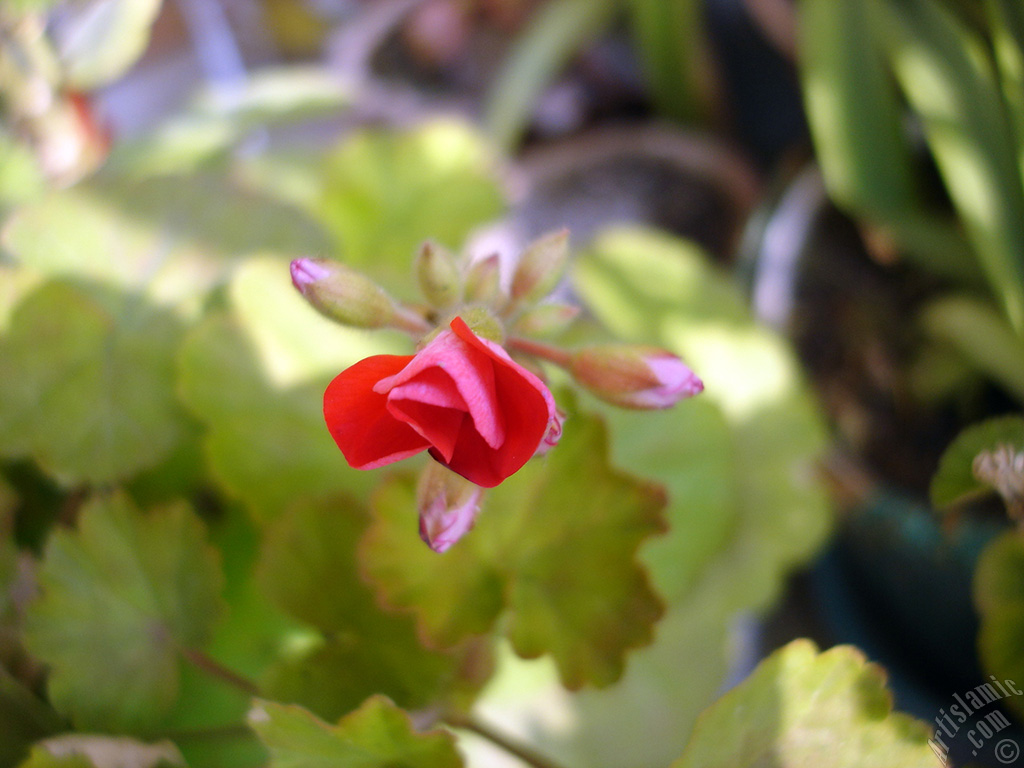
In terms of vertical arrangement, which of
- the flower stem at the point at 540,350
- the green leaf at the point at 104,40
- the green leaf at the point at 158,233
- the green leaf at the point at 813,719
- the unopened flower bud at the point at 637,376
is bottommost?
the green leaf at the point at 813,719

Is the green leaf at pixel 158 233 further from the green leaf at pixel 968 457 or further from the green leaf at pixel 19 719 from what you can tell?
the green leaf at pixel 968 457

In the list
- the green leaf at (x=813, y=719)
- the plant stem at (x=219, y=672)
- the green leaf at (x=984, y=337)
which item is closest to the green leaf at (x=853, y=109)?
the green leaf at (x=984, y=337)

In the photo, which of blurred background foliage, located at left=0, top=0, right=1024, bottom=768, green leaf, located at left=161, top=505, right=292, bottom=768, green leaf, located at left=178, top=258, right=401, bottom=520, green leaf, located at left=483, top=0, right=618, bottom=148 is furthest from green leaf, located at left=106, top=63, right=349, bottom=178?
green leaf, located at left=483, top=0, right=618, bottom=148

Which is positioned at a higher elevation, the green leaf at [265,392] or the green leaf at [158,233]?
the green leaf at [158,233]

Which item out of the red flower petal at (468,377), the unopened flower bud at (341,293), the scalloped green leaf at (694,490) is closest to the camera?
the red flower petal at (468,377)

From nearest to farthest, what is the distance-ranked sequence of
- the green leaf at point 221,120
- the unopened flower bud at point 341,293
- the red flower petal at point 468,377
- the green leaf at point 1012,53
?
the red flower petal at point 468,377, the unopened flower bud at point 341,293, the green leaf at point 1012,53, the green leaf at point 221,120

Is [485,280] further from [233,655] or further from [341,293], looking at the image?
[233,655]

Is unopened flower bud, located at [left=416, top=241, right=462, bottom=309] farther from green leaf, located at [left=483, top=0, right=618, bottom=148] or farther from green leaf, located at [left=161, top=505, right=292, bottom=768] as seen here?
green leaf, located at [left=483, top=0, right=618, bottom=148]

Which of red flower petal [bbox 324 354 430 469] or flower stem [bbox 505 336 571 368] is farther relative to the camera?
flower stem [bbox 505 336 571 368]
